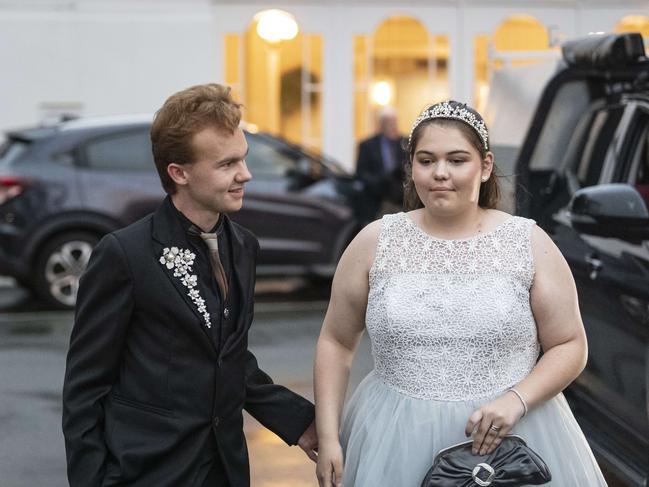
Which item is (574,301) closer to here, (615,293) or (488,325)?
(488,325)

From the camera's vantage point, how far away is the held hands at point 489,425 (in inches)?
120

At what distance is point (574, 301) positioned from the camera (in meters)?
3.20

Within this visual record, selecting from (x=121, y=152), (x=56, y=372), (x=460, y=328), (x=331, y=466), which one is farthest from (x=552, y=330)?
(x=121, y=152)

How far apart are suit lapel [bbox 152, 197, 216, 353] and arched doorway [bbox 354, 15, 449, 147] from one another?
14.1m

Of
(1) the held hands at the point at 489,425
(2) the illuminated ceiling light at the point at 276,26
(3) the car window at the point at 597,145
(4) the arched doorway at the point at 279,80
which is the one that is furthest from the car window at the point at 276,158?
(1) the held hands at the point at 489,425

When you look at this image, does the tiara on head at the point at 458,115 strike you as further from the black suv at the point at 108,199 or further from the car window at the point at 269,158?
the car window at the point at 269,158

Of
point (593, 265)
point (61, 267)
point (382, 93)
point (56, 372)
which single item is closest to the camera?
point (593, 265)

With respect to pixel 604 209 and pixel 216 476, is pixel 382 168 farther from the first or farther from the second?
pixel 216 476

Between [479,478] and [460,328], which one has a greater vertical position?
[460,328]

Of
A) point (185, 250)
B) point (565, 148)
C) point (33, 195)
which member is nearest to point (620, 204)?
point (565, 148)

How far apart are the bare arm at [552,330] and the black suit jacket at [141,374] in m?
0.73

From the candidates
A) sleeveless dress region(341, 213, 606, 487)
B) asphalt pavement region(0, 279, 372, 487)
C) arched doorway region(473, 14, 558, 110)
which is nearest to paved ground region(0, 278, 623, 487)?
asphalt pavement region(0, 279, 372, 487)

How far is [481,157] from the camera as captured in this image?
10.5 feet

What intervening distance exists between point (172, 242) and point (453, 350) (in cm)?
74
